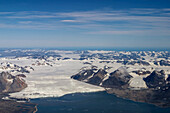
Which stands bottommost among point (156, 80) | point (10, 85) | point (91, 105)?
point (91, 105)

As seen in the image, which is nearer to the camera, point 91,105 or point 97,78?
point 91,105

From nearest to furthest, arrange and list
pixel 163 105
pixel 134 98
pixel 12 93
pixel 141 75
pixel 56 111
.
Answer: pixel 56 111 → pixel 163 105 → pixel 134 98 → pixel 12 93 → pixel 141 75

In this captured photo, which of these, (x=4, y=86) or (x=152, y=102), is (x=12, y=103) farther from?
(x=152, y=102)

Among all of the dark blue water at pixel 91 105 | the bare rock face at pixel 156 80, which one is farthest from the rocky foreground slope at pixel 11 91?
the bare rock face at pixel 156 80

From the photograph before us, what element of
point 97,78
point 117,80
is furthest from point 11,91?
point 117,80

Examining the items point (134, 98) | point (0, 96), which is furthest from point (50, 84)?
point (134, 98)

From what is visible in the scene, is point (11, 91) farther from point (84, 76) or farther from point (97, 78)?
point (84, 76)

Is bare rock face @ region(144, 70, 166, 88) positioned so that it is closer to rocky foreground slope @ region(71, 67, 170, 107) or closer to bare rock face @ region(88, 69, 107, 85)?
rocky foreground slope @ region(71, 67, 170, 107)
